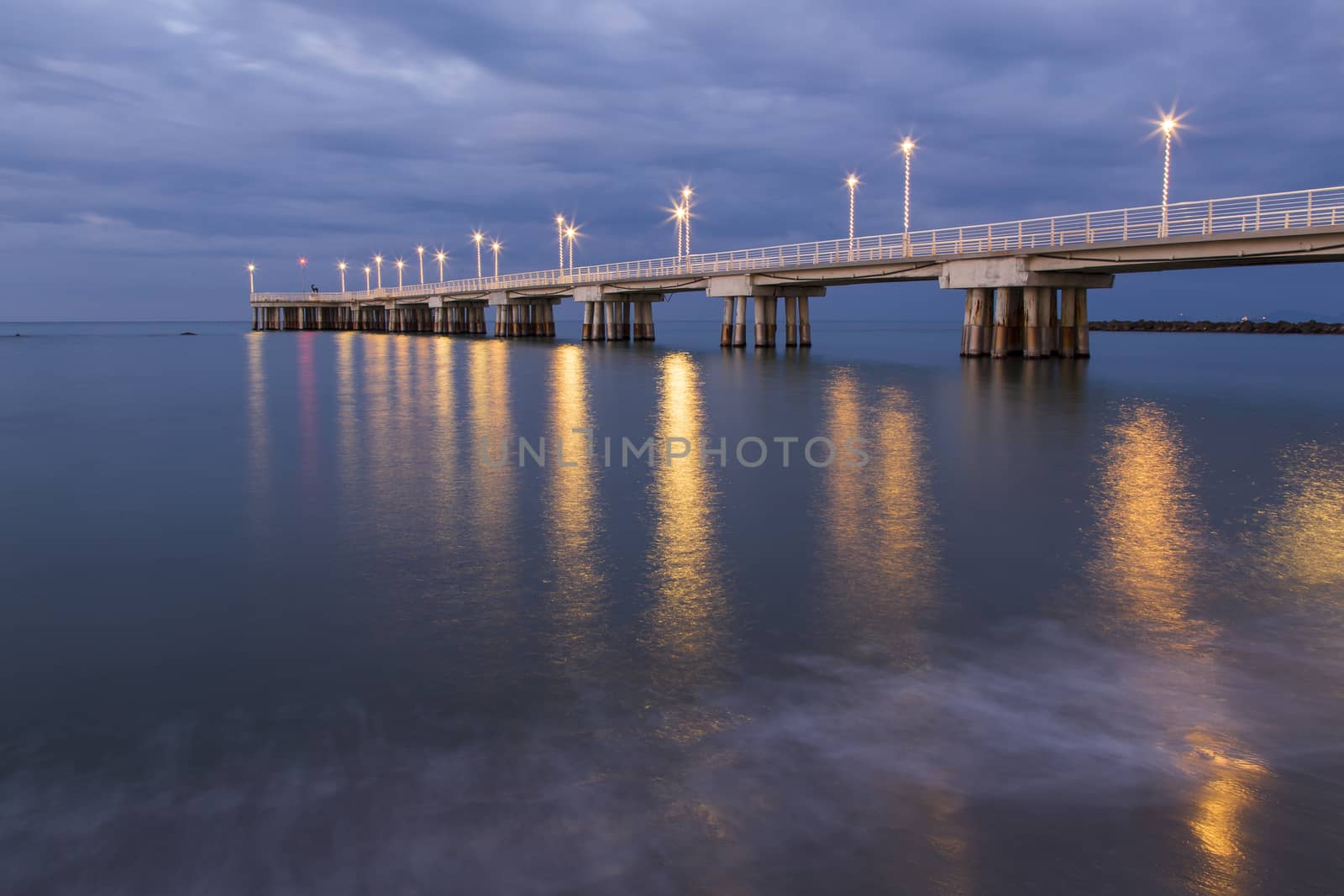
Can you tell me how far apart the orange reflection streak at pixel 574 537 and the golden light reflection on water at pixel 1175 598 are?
4444 mm

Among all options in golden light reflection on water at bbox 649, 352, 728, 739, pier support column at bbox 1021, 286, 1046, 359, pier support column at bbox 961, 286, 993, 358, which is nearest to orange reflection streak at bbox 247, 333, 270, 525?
golden light reflection on water at bbox 649, 352, 728, 739

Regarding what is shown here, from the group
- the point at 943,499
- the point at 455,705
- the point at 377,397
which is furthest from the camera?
the point at 377,397

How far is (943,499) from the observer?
1426 cm

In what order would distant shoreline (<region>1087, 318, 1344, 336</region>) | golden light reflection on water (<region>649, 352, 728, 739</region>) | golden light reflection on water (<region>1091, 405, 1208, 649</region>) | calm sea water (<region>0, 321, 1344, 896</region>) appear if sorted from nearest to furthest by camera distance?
calm sea water (<region>0, 321, 1344, 896</region>)
golden light reflection on water (<region>649, 352, 728, 739</region>)
golden light reflection on water (<region>1091, 405, 1208, 649</region>)
distant shoreline (<region>1087, 318, 1344, 336</region>)

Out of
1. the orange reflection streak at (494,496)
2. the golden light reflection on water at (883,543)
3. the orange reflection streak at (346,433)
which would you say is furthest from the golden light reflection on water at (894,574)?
the orange reflection streak at (346,433)

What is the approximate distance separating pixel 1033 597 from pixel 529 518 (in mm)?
6712

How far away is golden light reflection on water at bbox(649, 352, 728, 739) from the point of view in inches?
287

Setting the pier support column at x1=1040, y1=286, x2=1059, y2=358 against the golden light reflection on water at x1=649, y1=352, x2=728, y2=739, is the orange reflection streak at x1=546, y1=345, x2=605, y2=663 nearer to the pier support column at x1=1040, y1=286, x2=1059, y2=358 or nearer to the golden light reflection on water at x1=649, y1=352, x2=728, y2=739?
the golden light reflection on water at x1=649, y1=352, x2=728, y2=739

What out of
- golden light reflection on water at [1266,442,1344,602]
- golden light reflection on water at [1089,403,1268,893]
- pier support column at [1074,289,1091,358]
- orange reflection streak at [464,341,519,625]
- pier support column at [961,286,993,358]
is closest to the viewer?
golden light reflection on water at [1089,403,1268,893]

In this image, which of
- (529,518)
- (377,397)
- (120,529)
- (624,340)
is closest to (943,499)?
(529,518)

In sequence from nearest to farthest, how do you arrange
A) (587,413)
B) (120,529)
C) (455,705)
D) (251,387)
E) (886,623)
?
(455,705), (886,623), (120,529), (587,413), (251,387)

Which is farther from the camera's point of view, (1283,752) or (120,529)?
(120,529)

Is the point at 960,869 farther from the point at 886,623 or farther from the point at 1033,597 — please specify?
the point at 1033,597

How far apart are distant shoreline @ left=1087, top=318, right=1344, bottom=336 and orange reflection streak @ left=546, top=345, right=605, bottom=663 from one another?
425 ft
